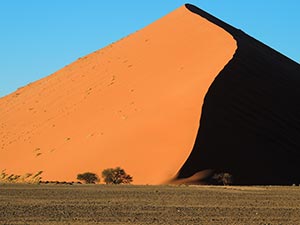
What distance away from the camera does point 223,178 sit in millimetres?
37969

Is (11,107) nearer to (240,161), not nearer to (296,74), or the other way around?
(296,74)

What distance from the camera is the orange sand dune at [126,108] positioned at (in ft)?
139

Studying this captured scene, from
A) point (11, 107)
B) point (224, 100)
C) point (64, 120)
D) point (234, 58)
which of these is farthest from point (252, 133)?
point (11, 107)

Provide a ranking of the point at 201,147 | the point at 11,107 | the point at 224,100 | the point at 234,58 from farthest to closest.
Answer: the point at 11,107 < the point at 234,58 < the point at 224,100 < the point at 201,147

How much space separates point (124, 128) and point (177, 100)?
10.8ft

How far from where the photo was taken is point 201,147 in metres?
40.8

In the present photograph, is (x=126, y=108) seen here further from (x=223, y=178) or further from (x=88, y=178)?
(x=223, y=178)

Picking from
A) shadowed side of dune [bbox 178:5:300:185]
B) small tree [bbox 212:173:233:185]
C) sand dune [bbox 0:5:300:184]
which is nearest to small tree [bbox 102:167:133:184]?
sand dune [bbox 0:5:300:184]

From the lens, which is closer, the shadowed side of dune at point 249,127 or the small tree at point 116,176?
the small tree at point 116,176

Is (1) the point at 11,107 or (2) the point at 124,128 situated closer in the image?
(2) the point at 124,128

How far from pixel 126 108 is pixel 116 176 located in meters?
10.8

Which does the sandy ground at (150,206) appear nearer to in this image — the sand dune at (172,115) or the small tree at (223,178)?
the small tree at (223,178)

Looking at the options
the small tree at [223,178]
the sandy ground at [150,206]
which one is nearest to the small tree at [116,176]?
the small tree at [223,178]

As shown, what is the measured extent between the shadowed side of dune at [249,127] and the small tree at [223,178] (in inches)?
16.3
